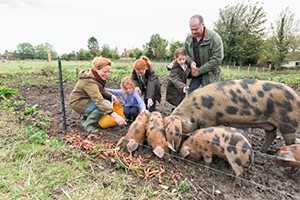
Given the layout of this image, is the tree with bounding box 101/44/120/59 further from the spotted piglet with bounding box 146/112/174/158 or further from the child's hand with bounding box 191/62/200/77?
the spotted piglet with bounding box 146/112/174/158

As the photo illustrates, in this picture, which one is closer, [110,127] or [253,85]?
[253,85]

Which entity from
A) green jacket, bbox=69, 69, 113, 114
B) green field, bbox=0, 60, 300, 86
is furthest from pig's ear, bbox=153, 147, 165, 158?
green field, bbox=0, 60, 300, 86

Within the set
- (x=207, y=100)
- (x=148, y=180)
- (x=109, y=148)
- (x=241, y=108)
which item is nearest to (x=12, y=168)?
(x=109, y=148)

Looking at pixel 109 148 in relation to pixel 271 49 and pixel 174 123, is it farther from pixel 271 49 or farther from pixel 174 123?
pixel 271 49

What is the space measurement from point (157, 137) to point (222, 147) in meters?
0.76

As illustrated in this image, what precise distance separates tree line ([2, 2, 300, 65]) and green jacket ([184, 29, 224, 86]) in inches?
1022

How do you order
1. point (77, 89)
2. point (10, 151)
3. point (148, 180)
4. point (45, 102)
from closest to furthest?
point (148, 180) → point (10, 151) → point (77, 89) → point (45, 102)

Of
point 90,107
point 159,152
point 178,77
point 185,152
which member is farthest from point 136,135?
point 178,77

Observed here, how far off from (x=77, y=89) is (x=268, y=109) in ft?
8.66

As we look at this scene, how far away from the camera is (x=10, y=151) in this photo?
404 centimetres

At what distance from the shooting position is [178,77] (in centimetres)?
545

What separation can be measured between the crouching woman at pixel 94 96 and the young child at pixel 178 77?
3.17 feet

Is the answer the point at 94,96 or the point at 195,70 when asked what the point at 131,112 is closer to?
the point at 94,96

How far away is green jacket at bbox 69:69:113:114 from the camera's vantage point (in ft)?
15.8
